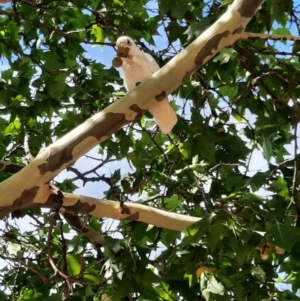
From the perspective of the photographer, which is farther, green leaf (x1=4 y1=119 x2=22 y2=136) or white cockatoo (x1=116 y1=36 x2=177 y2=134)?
green leaf (x1=4 y1=119 x2=22 y2=136)

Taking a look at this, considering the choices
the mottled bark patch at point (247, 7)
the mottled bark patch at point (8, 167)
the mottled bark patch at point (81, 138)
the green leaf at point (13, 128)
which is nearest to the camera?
the mottled bark patch at point (81, 138)

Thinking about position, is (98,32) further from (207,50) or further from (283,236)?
(283,236)

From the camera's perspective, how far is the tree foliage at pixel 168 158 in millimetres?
1462

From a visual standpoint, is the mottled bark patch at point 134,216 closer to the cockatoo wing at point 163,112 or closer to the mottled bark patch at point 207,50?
the cockatoo wing at point 163,112

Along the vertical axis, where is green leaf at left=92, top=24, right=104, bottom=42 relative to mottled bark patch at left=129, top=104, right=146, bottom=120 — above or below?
above

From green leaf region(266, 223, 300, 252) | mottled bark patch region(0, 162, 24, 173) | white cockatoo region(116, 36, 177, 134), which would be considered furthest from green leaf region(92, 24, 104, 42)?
green leaf region(266, 223, 300, 252)

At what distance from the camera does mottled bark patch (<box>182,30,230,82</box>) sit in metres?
1.34

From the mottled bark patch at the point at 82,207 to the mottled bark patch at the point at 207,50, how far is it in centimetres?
38

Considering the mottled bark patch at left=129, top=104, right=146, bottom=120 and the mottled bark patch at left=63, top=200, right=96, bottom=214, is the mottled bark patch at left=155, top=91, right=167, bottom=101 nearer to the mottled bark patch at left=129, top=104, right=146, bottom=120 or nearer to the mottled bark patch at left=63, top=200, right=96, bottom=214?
the mottled bark patch at left=129, top=104, right=146, bottom=120

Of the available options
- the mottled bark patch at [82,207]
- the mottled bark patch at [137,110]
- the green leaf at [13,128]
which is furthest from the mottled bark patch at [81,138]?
the green leaf at [13,128]

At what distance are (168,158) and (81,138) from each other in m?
0.88

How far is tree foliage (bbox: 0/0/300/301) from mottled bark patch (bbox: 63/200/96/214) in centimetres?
5

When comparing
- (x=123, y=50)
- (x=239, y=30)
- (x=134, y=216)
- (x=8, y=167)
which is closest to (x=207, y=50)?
(x=239, y=30)

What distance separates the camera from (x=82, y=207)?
1.41 metres
